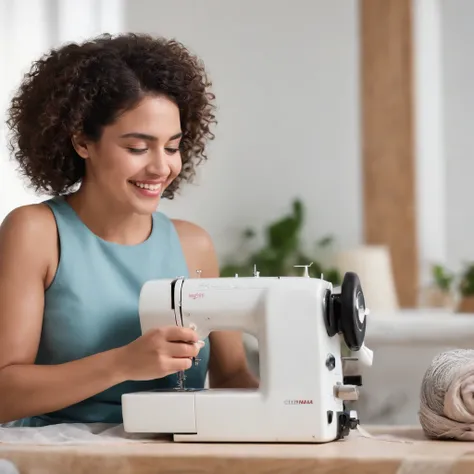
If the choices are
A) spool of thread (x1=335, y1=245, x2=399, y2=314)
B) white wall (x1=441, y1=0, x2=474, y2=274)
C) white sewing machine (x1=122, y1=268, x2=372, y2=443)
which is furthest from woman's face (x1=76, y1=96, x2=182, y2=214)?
white wall (x1=441, y1=0, x2=474, y2=274)

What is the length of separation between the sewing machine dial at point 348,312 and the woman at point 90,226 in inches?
9.1

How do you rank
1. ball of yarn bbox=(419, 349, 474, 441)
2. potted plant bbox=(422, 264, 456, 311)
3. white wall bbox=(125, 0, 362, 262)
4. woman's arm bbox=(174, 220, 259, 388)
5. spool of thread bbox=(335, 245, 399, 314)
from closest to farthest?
ball of yarn bbox=(419, 349, 474, 441) < woman's arm bbox=(174, 220, 259, 388) < spool of thread bbox=(335, 245, 399, 314) < potted plant bbox=(422, 264, 456, 311) < white wall bbox=(125, 0, 362, 262)

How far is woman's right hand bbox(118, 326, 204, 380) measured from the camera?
1.64 metres

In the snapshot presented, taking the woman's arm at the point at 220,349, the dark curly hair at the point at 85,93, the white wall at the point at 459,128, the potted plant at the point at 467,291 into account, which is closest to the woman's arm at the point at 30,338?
the dark curly hair at the point at 85,93

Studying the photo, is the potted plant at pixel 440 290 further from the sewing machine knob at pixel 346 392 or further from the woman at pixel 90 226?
the sewing machine knob at pixel 346 392

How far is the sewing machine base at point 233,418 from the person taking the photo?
1.63 metres

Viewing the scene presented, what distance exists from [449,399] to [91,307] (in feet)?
2.25

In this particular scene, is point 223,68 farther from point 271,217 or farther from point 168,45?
point 168,45

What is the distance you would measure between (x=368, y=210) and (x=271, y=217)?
583mm

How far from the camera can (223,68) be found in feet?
19.8

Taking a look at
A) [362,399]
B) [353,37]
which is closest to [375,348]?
[362,399]

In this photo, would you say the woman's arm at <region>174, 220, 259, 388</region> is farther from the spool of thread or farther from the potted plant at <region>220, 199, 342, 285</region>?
the potted plant at <region>220, 199, 342, 285</region>

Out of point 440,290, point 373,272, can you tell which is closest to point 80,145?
point 373,272

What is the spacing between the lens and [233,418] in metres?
1.65
